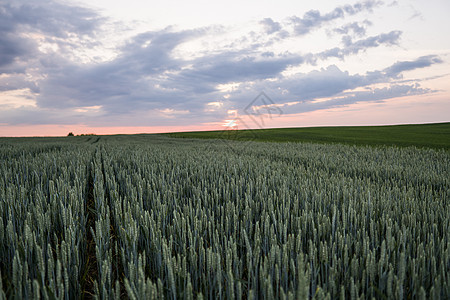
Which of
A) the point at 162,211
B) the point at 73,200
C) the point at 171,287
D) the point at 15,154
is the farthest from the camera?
the point at 15,154

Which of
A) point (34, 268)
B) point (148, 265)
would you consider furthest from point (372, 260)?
point (34, 268)

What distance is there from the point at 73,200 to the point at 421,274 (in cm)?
268

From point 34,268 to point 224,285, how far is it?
1.16m

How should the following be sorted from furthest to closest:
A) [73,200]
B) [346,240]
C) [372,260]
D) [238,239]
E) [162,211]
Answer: [73,200], [162,211], [238,239], [346,240], [372,260]

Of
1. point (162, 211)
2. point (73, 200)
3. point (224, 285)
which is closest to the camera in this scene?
point (224, 285)

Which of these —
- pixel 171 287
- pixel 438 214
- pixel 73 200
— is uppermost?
pixel 73 200

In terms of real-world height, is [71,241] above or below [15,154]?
below

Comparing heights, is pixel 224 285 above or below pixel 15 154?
below

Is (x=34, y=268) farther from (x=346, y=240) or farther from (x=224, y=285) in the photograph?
(x=346, y=240)

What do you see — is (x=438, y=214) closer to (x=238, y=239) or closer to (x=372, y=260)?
(x=372, y=260)

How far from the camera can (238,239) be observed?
77.3 inches

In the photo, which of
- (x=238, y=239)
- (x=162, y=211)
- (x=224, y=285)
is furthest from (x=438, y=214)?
(x=162, y=211)

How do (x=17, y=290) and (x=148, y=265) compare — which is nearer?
(x=17, y=290)

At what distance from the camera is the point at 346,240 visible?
5.40 ft
